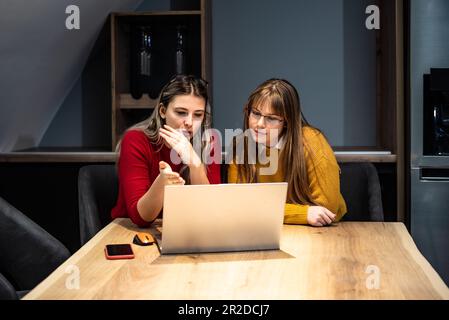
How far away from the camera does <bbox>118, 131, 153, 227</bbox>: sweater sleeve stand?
2.18m

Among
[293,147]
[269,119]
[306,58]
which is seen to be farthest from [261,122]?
[306,58]

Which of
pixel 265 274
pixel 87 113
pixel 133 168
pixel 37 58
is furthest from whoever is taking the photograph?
pixel 87 113

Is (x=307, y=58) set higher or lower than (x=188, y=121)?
higher

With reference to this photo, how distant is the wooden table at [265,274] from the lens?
1.41 m

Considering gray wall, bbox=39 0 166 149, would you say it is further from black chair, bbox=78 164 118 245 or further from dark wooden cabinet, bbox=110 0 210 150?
black chair, bbox=78 164 118 245

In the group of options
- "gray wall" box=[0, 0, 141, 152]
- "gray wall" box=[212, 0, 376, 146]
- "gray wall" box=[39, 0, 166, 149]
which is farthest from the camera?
"gray wall" box=[39, 0, 166, 149]

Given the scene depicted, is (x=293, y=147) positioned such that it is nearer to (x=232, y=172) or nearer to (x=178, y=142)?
(x=232, y=172)

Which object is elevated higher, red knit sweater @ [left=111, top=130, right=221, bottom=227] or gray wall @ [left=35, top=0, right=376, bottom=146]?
gray wall @ [left=35, top=0, right=376, bottom=146]

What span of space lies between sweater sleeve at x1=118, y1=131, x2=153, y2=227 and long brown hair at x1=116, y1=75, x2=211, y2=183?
4 cm

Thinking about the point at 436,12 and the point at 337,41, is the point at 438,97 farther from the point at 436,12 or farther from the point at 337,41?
the point at 337,41

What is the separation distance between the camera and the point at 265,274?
1.55m

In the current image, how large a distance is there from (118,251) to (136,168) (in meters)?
0.57

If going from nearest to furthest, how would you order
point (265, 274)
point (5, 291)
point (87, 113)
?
1. point (265, 274)
2. point (5, 291)
3. point (87, 113)

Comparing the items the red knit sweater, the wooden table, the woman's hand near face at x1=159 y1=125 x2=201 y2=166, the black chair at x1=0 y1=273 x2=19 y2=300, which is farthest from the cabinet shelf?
the black chair at x1=0 y1=273 x2=19 y2=300
